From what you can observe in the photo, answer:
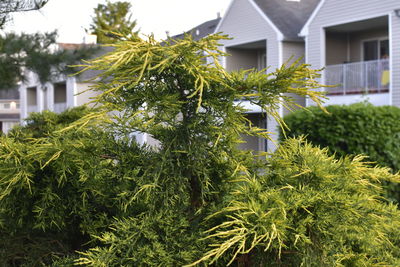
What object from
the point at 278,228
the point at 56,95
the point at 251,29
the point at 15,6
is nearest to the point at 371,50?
the point at 251,29

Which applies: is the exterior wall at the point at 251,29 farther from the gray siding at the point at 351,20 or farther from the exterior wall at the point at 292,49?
the gray siding at the point at 351,20

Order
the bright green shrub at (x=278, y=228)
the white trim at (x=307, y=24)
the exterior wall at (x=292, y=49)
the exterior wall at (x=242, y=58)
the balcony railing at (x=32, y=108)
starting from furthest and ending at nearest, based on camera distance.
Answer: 1. the balcony railing at (x=32, y=108)
2. the exterior wall at (x=242, y=58)
3. the exterior wall at (x=292, y=49)
4. the white trim at (x=307, y=24)
5. the bright green shrub at (x=278, y=228)

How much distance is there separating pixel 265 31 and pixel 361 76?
4651mm

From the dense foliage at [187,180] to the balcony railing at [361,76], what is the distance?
48.4ft

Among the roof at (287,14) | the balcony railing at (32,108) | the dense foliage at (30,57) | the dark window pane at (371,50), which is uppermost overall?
the roof at (287,14)

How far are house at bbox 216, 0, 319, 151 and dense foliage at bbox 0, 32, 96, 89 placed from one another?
8.89 meters

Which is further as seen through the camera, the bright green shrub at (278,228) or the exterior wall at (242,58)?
the exterior wall at (242,58)

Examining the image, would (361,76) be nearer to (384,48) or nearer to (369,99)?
(369,99)

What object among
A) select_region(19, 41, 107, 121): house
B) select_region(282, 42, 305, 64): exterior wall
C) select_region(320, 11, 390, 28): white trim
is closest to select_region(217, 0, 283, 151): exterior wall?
select_region(282, 42, 305, 64): exterior wall

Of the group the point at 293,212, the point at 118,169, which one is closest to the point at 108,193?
the point at 118,169

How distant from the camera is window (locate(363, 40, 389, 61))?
18828mm

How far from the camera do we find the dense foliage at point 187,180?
6.88 ft

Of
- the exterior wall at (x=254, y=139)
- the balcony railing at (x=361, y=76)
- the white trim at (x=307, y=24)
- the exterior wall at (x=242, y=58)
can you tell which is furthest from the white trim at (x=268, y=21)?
the exterior wall at (x=254, y=139)

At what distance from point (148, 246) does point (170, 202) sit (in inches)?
9.2
